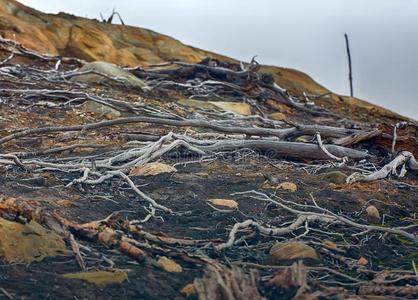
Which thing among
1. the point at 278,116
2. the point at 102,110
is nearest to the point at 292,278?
the point at 102,110

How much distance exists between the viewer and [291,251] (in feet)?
9.29

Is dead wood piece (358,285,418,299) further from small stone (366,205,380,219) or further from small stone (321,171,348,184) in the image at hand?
small stone (321,171,348,184)

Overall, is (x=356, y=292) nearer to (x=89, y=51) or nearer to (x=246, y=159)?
(x=246, y=159)

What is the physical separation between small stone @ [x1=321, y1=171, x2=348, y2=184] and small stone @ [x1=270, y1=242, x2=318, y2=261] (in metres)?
1.51

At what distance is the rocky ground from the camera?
2383 millimetres

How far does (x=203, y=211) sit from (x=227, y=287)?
1.32m

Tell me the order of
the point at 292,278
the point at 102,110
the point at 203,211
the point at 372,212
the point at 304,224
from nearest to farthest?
1. the point at 292,278
2. the point at 304,224
3. the point at 203,211
4. the point at 372,212
5. the point at 102,110

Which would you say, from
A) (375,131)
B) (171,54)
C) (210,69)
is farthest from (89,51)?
(375,131)

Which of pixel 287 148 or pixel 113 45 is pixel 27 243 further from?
pixel 113 45

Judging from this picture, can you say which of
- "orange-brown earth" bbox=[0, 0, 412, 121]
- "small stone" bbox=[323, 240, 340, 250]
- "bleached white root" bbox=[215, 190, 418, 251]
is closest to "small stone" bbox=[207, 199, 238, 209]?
"bleached white root" bbox=[215, 190, 418, 251]

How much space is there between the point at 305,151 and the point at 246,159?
0.46 metres

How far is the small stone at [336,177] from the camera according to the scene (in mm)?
4344

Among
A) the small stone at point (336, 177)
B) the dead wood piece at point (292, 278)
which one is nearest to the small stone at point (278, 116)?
the small stone at point (336, 177)

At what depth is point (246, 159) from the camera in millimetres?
4809
